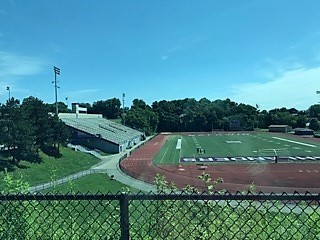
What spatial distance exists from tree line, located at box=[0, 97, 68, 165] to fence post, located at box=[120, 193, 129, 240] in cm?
3276

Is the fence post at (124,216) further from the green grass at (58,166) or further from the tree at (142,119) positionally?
the tree at (142,119)

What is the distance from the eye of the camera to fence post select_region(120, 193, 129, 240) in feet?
8.69

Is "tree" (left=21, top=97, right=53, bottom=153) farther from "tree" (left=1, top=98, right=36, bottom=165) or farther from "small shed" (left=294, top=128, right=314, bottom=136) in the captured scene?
"small shed" (left=294, top=128, right=314, bottom=136)

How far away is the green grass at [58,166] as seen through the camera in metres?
30.1

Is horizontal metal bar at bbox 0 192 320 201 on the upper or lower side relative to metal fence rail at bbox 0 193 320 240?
upper

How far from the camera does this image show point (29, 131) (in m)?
34.8

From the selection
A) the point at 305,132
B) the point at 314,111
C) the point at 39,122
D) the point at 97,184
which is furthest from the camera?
the point at 314,111

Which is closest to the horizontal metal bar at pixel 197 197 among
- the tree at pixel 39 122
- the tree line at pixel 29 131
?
the tree line at pixel 29 131

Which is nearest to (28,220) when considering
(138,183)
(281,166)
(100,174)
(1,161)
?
(138,183)

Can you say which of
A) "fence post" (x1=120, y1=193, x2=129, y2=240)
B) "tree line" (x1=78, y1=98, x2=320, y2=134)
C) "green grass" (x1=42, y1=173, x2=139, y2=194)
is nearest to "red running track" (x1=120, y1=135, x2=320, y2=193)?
"green grass" (x1=42, y1=173, x2=139, y2=194)

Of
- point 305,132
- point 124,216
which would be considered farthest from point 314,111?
point 124,216

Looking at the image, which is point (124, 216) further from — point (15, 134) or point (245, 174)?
point (15, 134)

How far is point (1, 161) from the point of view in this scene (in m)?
32.0

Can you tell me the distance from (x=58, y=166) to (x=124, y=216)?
Answer: 35669mm
